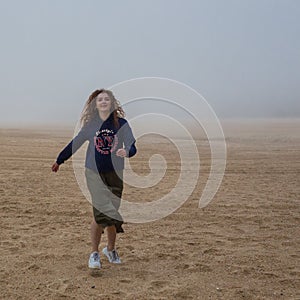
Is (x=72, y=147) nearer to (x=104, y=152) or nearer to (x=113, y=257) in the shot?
(x=104, y=152)

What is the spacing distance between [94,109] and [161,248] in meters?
1.95

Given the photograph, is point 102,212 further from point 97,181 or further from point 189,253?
point 189,253

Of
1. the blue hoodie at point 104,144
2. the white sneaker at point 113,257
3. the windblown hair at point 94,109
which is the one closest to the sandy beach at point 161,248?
the white sneaker at point 113,257

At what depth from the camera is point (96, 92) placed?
472 cm

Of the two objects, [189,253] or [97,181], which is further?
[189,253]

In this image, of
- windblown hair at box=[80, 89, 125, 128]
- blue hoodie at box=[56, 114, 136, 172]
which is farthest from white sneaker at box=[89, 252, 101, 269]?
windblown hair at box=[80, 89, 125, 128]

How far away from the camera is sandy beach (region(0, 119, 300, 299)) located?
421cm

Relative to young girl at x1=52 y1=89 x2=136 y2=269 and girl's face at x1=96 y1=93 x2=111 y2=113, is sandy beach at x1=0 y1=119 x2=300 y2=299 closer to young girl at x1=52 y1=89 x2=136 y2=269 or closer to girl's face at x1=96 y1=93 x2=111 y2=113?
young girl at x1=52 y1=89 x2=136 y2=269

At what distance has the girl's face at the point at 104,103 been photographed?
4586 millimetres

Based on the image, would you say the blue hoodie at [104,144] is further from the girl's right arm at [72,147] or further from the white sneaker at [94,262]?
the white sneaker at [94,262]

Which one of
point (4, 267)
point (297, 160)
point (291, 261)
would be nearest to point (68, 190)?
point (4, 267)

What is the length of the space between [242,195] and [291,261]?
13.4 ft

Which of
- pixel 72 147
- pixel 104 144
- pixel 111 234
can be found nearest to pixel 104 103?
pixel 104 144

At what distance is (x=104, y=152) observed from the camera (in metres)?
4.52
